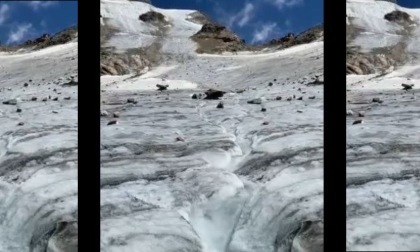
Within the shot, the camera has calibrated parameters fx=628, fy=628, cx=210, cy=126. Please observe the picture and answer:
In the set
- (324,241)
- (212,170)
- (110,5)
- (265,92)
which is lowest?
(324,241)

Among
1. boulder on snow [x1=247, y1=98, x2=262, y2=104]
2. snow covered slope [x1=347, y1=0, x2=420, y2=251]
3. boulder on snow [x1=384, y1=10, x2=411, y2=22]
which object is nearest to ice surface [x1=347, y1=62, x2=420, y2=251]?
snow covered slope [x1=347, y1=0, x2=420, y2=251]

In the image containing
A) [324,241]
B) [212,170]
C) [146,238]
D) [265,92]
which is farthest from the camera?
[265,92]

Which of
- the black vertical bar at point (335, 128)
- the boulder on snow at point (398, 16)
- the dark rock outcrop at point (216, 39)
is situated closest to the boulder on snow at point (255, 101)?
the dark rock outcrop at point (216, 39)

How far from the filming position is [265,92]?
77.3 inches

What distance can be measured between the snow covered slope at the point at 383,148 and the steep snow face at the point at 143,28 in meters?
0.50

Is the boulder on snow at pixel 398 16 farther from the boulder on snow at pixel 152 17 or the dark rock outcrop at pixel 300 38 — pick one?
the boulder on snow at pixel 152 17

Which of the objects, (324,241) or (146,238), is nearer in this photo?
(324,241)

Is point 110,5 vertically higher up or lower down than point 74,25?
higher up

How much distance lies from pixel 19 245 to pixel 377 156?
3.30 feet

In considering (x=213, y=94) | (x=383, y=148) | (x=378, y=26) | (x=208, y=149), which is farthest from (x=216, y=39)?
(x=383, y=148)

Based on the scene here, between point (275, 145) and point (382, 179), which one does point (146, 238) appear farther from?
point (382, 179)

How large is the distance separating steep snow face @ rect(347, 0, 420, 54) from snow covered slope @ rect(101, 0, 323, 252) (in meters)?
0.14

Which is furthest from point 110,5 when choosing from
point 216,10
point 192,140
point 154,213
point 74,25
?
point 154,213

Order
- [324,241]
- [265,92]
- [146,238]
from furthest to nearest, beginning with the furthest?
[265,92] → [146,238] → [324,241]
